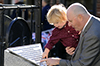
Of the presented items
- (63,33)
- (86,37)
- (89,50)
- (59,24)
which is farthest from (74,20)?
(63,33)

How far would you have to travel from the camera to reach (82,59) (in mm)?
2041

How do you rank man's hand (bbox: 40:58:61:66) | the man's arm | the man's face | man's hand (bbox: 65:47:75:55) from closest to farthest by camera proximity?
the man's arm → the man's face → man's hand (bbox: 40:58:61:66) → man's hand (bbox: 65:47:75:55)

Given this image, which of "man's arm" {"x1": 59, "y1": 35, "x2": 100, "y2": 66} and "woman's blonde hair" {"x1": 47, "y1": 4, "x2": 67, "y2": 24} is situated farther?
"woman's blonde hair" {"x1": 47, "y1": 4, "x2": 67, "y2": 24}

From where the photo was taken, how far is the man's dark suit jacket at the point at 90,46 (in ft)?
6.43

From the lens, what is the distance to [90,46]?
6.50 feet

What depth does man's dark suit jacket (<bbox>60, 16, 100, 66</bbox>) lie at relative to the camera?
6.43 ft

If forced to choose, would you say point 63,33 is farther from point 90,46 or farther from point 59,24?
point 90,46

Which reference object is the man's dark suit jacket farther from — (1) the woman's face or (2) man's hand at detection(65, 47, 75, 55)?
(1) the woman's face

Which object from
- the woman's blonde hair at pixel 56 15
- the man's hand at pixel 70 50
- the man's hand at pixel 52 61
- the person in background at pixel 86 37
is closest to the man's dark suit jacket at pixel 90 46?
the person in background at pixel 86 37

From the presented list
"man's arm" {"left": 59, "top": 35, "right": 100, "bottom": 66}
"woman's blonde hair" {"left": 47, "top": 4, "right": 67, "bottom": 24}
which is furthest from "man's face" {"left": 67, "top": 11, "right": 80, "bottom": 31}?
"woman's blonde hair" {"left": 47, "top": 4, "right": 67, "bottom": 24}

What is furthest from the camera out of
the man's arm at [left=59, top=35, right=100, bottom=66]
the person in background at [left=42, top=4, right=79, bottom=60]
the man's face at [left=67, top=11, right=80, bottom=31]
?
the person in background at [left=42, top=4, right=79, bottom=60]

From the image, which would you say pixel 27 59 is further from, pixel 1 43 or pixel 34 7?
pixel 34 7

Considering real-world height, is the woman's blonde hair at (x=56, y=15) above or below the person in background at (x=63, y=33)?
above

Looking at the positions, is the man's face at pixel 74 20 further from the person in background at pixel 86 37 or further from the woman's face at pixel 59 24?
the woman's face at pixel 59 24
